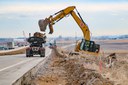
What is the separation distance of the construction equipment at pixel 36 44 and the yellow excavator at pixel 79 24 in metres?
3.42

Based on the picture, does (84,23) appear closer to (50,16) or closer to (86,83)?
(50,16)

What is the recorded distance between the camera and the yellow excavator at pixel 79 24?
48000 mm

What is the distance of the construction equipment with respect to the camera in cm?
5222

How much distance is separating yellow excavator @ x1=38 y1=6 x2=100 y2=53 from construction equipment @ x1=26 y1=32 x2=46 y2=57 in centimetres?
342

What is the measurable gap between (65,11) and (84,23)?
106 inches

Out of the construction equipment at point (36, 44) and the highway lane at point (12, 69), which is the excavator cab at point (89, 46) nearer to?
the construction equipment at point (36, 44)

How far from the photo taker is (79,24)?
2000 inches

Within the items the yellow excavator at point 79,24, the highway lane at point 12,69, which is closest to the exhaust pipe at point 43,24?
the yellow excavator at point 79,24

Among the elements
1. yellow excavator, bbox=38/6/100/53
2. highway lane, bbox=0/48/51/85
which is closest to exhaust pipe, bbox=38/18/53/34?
yellow excavator, bbox=38/6/100/53

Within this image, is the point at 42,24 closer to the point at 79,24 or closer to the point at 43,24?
the point at 43,24

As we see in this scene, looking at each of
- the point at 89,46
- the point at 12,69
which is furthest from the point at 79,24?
the point at 12,69

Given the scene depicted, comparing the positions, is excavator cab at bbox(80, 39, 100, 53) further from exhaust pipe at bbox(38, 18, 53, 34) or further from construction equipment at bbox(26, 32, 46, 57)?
construction equipment at bbox(26, 32, 46, 57)

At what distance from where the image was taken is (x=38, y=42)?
52.5 meters

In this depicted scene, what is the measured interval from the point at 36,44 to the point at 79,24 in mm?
6069
